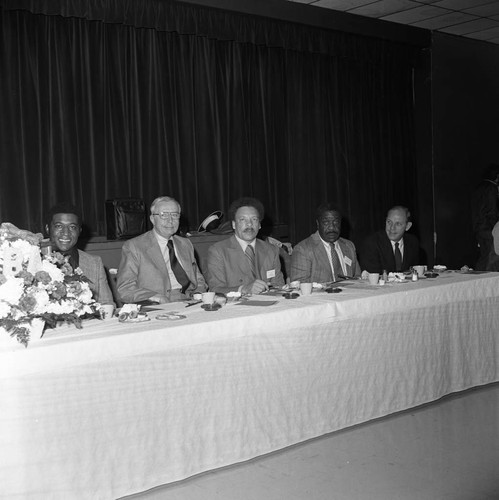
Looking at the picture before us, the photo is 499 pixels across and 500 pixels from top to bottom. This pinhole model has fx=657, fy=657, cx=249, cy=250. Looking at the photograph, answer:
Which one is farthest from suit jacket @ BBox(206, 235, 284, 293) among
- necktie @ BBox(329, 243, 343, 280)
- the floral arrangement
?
the floral arrangement

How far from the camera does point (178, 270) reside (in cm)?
407

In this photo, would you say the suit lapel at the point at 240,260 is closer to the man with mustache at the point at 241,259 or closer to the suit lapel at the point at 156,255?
the man with mustache at the point at 241,259

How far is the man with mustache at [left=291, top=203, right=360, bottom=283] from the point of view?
4543mm

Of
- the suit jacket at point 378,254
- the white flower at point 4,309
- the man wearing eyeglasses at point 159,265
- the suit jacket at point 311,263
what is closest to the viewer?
the white flower at point 4,309

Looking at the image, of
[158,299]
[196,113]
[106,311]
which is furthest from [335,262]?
[196,113]

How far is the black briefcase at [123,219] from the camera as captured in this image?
5.40 m

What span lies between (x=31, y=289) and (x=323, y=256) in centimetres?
256

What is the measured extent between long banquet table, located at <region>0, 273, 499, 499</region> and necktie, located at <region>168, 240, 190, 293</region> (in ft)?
3.06

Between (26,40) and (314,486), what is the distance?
445 cm

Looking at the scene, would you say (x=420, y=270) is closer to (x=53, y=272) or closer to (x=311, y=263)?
(x=311, y=263)

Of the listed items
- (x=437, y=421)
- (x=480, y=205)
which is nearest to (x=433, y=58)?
(x=480, y=205)

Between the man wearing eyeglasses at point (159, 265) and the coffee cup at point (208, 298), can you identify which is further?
the man wearing eyeglasses at point (159, 265)

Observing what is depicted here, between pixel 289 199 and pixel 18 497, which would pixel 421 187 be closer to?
pixel 289 199

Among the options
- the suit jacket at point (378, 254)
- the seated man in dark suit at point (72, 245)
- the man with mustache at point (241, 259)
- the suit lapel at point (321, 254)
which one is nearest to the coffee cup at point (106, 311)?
the seated man in dark suit at point (72, 245)
